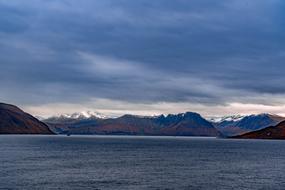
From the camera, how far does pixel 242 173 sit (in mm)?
124750

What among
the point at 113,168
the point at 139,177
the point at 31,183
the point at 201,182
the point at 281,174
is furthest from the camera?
the point at 113,168

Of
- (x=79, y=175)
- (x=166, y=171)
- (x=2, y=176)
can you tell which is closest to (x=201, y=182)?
(x=166, y=171)

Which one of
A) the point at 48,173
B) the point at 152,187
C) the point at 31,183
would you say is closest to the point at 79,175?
the point at 48,173

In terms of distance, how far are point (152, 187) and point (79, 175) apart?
26787 millimetres

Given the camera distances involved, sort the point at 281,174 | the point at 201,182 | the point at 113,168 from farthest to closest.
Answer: the point at 113,168 < the point at 281,174 < the point at 201,182

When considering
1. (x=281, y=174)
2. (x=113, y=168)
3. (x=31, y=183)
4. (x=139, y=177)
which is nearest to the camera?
(x=31, y=183)

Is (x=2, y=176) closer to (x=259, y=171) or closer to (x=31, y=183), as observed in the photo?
(x=31, y=183)

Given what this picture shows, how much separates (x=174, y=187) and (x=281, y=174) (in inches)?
1719

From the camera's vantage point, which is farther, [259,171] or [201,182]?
[259,171]

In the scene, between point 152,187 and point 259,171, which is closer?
point 152,187

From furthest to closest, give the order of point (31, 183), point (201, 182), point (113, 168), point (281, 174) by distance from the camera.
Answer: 1. point (113, 168)
2. point (281, 174)
3. point (201, 182)
4. point (31, 183)

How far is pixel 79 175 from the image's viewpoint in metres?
114

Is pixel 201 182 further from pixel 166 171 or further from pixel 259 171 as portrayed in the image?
pixel 259 171

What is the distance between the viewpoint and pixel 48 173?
116 m
